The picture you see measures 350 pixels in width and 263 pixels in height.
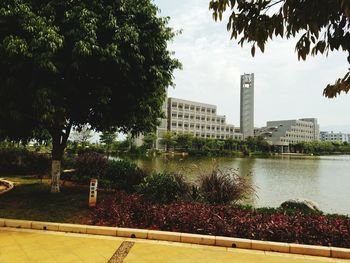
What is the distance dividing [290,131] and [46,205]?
127364 millimetres

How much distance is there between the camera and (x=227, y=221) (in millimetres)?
6805

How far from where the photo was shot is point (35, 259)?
5152 mm

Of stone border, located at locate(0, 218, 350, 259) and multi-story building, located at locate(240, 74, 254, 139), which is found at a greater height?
multi-story building, located at locate(240, 74, 254, 139)

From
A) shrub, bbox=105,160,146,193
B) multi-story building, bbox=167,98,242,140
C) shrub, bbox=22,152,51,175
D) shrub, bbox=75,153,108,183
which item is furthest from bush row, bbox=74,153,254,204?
multi-story building, bbox=167,98,242,140

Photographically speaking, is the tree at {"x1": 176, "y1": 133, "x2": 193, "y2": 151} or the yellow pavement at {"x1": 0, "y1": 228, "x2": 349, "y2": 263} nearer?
the yellow pavement at {"x1": 0, "y1": 228, "x2": 349, "y2": 263}

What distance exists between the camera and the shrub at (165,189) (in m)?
8.63

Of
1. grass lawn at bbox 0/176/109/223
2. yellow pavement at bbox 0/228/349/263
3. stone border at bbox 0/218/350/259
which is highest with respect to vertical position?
grass lawn at bbox 0/176/109/223

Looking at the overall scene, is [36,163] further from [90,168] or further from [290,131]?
[290,131]

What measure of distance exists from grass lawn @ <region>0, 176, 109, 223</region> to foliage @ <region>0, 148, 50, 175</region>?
19.7ft

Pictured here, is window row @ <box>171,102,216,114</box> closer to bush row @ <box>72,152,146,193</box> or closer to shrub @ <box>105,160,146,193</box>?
bush row @ <box>72,152,146,193</box>

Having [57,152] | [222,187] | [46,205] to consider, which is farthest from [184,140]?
[46,205]

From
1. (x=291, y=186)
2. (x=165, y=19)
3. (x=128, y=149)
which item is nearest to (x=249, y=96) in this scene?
(x=128, y=149)

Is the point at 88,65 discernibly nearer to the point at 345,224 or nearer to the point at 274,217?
the point at 274,217

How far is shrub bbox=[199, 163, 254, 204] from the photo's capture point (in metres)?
8.94
